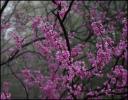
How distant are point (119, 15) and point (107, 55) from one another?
21.0 ft

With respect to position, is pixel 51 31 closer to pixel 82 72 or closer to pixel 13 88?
pixel 82 72

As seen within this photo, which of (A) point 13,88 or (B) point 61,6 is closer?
(B) point 61,6

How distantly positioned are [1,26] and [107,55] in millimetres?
5857

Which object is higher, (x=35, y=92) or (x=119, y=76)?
(x=119, y=76)

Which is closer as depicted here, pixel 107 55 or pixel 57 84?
pixel 107 55

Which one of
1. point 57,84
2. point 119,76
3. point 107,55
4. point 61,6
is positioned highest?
point 61,6

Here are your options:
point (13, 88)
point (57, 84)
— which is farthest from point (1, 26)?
point (13, 88)

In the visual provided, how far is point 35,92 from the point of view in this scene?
19438 millimetres

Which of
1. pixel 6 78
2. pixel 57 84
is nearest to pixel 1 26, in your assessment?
pixel 57 84

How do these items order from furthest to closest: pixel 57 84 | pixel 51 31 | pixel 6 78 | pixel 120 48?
pixel 6 78, pixel 57 84, pixel 120 48, pixel 51 31

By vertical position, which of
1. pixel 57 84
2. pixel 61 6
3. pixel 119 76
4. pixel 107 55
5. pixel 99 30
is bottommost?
pixel 57 84

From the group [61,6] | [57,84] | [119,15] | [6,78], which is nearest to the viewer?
[61,6]

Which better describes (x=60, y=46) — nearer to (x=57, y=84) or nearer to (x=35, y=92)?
(x=57, y=84)

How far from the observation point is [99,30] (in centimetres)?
565
